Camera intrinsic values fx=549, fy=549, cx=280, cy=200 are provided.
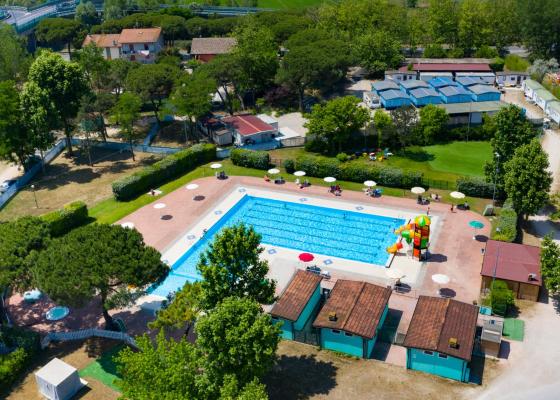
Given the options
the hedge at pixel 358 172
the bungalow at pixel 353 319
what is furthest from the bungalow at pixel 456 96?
the bungalow at pixel 353 319

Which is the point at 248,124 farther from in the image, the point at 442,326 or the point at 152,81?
the point at 442,326

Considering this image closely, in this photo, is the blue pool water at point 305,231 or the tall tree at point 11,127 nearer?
the blue pool water at point 305,231

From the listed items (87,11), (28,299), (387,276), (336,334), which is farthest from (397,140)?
(87,11)

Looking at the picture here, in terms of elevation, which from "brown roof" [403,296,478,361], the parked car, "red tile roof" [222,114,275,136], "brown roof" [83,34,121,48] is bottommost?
"brown roof" [403,296,478,361]

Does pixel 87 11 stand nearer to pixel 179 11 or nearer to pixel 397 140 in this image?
pixel 179 11

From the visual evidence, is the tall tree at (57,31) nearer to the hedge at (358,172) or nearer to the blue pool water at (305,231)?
the hedge at (358,172)

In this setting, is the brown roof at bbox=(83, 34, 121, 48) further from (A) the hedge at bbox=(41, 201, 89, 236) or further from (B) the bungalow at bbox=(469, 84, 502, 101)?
(B) the bungalow at bbox=(469, 84, 502, 101)

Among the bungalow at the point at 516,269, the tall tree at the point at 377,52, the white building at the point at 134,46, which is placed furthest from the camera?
the white building at the point at 134,46

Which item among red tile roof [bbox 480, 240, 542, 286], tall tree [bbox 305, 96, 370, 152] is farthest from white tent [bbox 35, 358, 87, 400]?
tall tree [bbox 305, 96, 370, 152]
